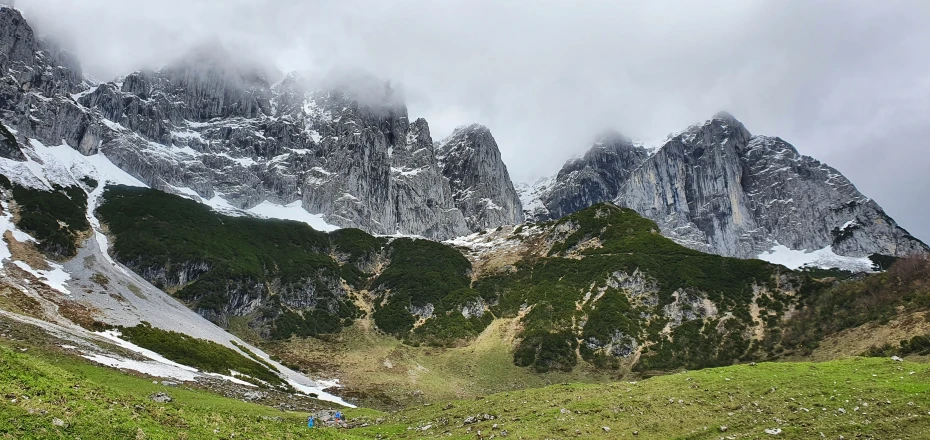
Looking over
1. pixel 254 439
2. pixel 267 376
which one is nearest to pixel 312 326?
pixel 267 376

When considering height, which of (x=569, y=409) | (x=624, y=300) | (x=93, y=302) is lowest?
(x=569, y=409)

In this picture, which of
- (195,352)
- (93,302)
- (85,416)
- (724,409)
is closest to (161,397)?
(85,416)

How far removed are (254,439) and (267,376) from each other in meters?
59.0

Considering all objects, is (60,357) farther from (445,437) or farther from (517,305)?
(517,305)

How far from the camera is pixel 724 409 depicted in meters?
29.0

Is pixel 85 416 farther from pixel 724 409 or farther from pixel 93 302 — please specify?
pixel 93 302

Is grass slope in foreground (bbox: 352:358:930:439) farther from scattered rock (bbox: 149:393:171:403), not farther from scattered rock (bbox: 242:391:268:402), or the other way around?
scattered rock (bbox: 242:391:268:402)

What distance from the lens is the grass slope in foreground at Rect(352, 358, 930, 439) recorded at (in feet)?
80.3

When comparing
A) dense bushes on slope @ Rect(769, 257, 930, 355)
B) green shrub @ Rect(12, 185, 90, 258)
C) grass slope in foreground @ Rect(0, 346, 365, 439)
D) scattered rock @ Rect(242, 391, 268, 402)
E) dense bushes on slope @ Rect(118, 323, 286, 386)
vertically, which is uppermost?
green shrub @ Rect(12, 185, 90, 258)

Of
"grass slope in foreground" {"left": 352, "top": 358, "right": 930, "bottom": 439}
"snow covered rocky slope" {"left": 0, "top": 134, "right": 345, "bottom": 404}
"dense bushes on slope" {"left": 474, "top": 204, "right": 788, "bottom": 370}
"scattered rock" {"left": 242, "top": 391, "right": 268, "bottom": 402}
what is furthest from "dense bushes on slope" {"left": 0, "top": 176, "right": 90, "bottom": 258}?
"grass slope in foreground" {"left": 352, "top": 358, "right": 930, "bottom": 439}

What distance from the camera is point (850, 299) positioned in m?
84.4

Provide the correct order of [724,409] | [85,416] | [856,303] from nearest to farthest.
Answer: [85,416]
[724,409]
[856,303]

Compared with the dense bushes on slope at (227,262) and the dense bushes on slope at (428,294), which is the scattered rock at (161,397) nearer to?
the dense bushes on slope at (428,294)

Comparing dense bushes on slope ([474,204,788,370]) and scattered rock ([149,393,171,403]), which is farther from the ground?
dense bushes on slope ([474,204,788,370])
